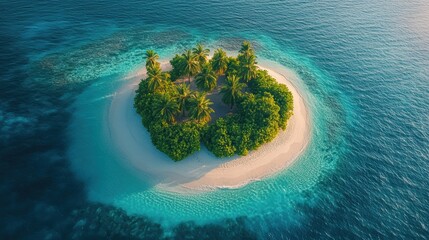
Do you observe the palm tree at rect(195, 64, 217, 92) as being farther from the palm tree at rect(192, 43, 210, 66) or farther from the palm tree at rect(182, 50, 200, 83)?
the palm tree at rect(192, 43, 210, 66)

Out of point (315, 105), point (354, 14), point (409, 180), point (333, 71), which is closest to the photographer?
point (409, 180)

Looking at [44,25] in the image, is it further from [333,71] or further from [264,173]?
[333,71]

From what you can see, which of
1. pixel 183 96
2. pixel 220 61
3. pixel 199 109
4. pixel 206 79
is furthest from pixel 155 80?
pixel 220 61

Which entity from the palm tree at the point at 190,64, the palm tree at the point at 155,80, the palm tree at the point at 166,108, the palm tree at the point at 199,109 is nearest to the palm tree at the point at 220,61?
the palm tree at the point at 190,64

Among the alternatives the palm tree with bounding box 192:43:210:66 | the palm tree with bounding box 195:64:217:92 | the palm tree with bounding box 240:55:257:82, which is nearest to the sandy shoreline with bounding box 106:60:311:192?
the palm tree with bounding box 240:55:257:82

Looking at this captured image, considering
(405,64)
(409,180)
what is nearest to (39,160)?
(409,180)

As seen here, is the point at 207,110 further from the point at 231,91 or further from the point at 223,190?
the point at 223,190
